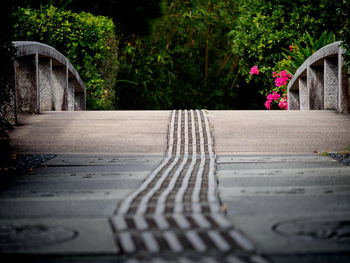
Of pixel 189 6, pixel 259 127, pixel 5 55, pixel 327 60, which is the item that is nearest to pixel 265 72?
pixel 189 6

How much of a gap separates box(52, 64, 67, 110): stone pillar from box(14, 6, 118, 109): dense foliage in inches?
32.0

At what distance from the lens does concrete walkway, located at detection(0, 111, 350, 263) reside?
2.79m

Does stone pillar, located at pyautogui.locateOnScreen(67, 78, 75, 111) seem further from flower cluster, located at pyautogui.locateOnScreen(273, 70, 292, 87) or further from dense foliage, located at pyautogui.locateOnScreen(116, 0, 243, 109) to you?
flower cluster, located at pyautogui.locateOnScreen(273, 70, 292, 87)

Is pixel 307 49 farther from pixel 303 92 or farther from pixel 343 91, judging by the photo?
pixel 343 91

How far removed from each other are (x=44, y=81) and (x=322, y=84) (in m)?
5.75

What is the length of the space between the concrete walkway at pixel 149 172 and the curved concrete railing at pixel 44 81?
0.64 meters

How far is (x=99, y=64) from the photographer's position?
13.7 m

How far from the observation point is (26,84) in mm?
9094

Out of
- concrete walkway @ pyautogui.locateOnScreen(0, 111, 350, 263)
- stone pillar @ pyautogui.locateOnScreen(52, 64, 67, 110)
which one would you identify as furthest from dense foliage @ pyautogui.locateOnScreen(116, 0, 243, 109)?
concrete walkway @ pyautogui.locateOnScreen(0, 111, 350, 263)

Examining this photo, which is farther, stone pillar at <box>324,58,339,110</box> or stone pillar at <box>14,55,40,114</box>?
stone pillar at <box>324,58,339,110</box>

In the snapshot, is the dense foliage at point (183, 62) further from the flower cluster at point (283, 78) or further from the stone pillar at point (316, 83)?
the stone pillar at point (316, 83)

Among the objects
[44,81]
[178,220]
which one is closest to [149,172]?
[178,220]

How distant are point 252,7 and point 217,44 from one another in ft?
16.0

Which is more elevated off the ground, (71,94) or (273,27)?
(273,27)
